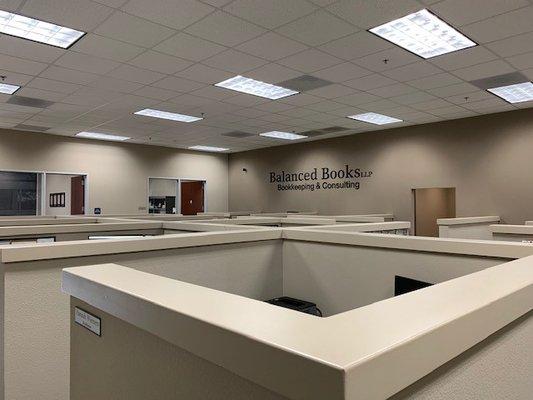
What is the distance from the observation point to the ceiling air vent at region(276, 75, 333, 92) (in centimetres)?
525

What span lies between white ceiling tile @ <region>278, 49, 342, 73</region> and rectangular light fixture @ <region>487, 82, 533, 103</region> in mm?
2847

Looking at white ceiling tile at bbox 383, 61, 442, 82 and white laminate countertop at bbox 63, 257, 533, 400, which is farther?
white ceiling tile at bbox 383, 61, 442, 82

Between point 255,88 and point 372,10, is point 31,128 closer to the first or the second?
point 255,88

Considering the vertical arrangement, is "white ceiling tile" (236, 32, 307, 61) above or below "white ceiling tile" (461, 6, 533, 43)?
below

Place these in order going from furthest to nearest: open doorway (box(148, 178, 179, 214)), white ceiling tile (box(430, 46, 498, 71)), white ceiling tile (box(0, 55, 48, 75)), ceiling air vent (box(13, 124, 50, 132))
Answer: open doorway (box(148, 178, 179, 214)) < ceiling air vent (box(13, 124, 50, 132)) < white ceiling tile (box(0, 55, 48, 75)) < white ceiling tile (box(430, 46, 498, 71))

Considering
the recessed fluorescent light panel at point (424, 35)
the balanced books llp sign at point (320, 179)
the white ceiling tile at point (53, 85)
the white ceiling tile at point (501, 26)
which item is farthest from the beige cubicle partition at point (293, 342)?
the balanced books llp sign at point (320, 179)

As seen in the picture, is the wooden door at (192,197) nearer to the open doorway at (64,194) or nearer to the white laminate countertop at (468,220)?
the open doorway at (64,194)

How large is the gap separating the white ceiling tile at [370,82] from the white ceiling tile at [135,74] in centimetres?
257

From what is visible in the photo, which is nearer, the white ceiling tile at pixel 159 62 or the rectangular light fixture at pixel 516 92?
the white ceiling tile at pixel 159 62

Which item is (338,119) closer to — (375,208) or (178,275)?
(375,208)

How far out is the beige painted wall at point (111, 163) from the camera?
8.79 metres

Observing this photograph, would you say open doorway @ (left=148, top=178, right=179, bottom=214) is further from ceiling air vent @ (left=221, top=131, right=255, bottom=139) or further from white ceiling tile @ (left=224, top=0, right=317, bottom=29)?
white ceiling tile @ (left=224, top=0, right=317, bottom=29)

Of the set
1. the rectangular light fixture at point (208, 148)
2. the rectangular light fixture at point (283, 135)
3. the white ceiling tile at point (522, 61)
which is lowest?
the rectangular light fixture at point (208, 148)

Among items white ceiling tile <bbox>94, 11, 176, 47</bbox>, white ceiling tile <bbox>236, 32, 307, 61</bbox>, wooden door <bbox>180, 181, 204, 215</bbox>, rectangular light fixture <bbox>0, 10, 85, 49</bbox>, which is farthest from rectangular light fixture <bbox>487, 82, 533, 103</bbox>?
wooden door <bbox>180, 181, 204, 215</bbox>
